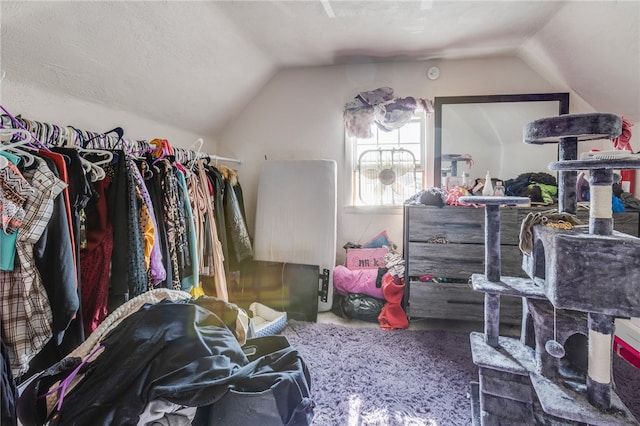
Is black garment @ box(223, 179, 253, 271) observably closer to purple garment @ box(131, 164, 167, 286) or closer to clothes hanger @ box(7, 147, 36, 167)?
purple garment @ box(131, 164, 167, 286)

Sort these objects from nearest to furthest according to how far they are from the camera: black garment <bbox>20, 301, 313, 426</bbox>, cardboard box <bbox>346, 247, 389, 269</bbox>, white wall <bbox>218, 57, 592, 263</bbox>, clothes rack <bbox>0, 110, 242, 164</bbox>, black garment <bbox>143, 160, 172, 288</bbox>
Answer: black garment <bbox>20, 301, 313, 426</bbox>
clothes rack <bbox>0, 110, 242, 164</bbox>
black garment <bbox>143, 160, 172, 288</bbox>
white wall <bbox>218, 57, 592, 263</bbox>
cardboard box <bbox>346, 247, 389, 269</bbox>

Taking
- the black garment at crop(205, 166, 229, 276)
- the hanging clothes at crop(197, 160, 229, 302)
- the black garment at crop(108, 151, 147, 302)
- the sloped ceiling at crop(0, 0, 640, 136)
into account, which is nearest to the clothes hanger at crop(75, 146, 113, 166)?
the black garment at crop(108, 151, 147, 302)

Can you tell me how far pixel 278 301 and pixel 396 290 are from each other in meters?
0.98

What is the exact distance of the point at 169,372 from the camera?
2.97 ft

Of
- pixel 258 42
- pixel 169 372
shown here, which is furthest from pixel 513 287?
pixel 258 42

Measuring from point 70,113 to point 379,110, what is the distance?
2225mm

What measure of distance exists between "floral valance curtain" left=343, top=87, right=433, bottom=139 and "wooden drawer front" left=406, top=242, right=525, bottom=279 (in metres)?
1.12

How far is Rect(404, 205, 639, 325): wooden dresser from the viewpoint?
2295 millimetres

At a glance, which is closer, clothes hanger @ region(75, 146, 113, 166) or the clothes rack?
the clothes rack

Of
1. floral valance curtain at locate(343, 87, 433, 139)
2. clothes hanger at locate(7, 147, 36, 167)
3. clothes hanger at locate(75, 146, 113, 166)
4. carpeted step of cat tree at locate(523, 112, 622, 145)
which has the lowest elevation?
clothes hanger at locate(7, 147, 36, 167)

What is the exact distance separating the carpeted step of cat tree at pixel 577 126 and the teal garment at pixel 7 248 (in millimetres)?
1983

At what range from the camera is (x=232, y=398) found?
886 millimetres

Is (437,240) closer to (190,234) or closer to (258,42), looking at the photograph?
(190,234)

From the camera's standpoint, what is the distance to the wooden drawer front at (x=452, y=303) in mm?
2316
